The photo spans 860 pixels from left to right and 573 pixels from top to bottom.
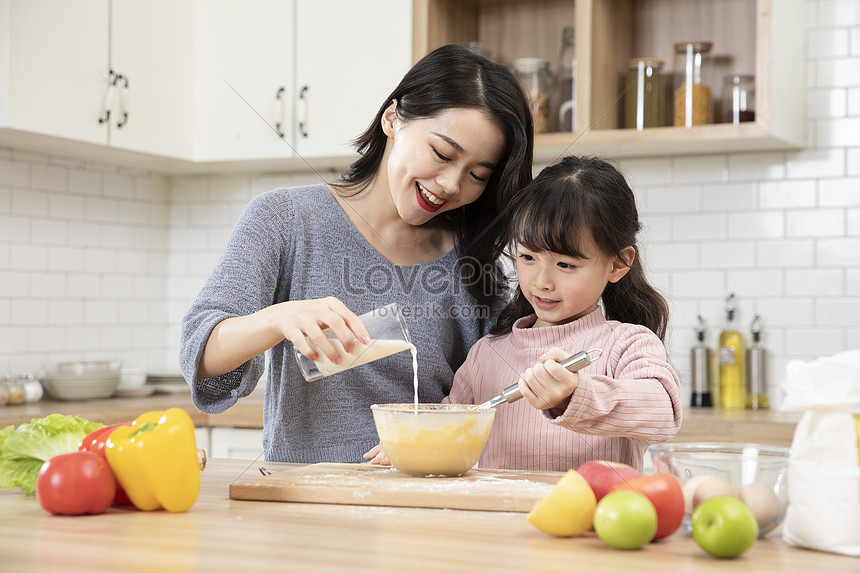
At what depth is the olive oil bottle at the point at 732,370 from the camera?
2922 millimetres

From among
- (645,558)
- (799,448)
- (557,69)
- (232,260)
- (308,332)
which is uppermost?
(557,69)

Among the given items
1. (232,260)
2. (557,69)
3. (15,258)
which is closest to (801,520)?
(232,260)

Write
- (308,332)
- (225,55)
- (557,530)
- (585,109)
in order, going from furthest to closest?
1. (225,55)
2. (585,109)
3. (308,332)
4. (557,530)

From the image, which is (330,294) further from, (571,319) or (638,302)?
(638,302)

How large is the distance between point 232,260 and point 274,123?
176cm

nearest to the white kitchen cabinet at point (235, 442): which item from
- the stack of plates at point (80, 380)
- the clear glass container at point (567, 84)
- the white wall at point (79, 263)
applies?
the stack of plates at point (80, 380)

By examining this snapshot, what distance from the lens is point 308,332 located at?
125 centimetres

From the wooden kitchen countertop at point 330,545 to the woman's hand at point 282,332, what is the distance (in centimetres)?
24

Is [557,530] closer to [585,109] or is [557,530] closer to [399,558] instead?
[399,558]

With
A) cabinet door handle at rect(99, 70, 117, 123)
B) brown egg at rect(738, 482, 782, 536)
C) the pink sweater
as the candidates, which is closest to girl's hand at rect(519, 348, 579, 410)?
the pink sweater

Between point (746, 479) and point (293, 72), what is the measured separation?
2.60 meters

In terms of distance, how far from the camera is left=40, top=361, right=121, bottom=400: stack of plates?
3.06 meters

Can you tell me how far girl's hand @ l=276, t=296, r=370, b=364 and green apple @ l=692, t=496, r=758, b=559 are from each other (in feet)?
1.76

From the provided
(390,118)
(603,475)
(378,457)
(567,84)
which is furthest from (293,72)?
(603,475)
